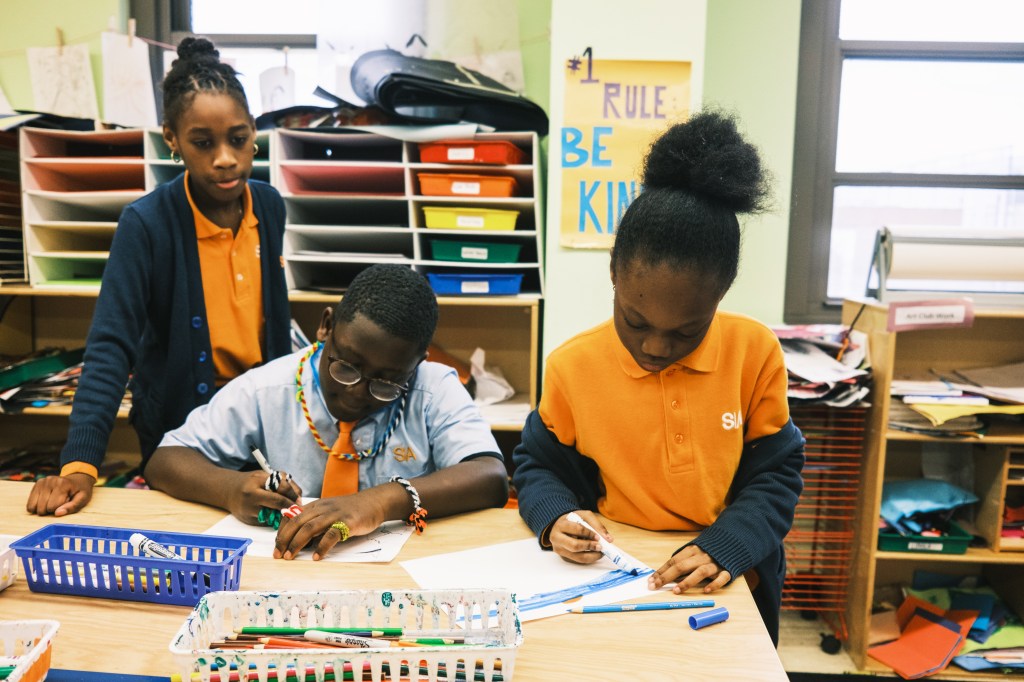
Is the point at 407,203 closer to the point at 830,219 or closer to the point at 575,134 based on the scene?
the point at 575,134

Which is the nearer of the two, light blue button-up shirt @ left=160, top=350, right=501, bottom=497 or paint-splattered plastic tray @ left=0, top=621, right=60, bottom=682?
paint-splattered plastic tray @ left=0, top=621, right=60, bottom=682

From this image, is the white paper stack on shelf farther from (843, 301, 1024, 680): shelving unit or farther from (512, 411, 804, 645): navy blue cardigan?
(512, 411, 804, 645): navy blue cardigan

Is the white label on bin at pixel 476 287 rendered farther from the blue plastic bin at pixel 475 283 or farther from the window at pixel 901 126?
the window at pixel 901 126

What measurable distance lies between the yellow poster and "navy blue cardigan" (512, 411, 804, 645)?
1.13 metres

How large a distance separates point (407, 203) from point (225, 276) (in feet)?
2.64

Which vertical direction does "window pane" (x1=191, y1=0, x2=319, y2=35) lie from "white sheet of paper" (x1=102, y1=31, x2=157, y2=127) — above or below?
above

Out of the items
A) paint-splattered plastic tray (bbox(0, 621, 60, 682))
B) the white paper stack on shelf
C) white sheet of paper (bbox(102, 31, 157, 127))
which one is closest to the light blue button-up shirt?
paint-splattered plastic tray (bbox(0, 621, 60, 682))

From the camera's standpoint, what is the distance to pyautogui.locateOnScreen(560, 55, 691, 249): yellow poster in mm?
2111

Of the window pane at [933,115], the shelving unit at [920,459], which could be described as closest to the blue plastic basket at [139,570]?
the shelving unit at [920,459]

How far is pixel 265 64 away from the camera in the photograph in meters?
2.68

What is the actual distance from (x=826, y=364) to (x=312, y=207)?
174 cm

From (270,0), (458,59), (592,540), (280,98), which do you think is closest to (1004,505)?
(592,540)

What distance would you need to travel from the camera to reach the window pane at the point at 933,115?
Result: 2.54m

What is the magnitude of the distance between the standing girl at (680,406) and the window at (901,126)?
164 centimetres
